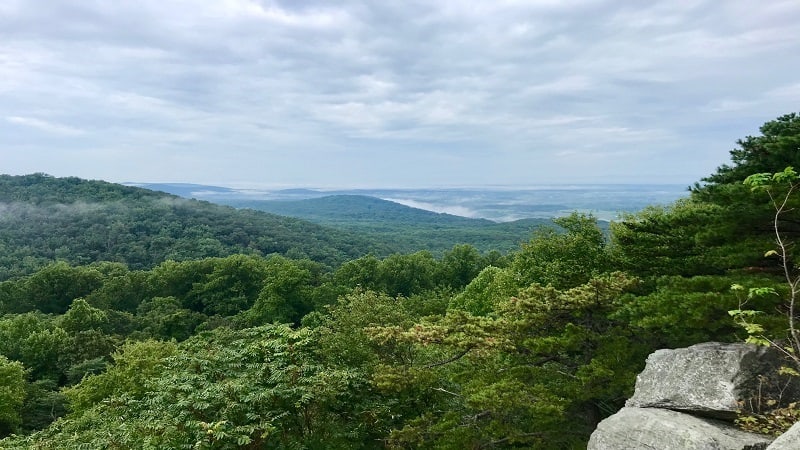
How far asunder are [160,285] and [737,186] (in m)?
67.2

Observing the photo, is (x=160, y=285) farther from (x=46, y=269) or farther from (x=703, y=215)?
(x=703, y=215)

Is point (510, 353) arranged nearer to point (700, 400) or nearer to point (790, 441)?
point (700, 400)

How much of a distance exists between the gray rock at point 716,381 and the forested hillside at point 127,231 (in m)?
95.4

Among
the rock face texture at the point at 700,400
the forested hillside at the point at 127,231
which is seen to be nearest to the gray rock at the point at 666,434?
the rock face texture at the point at 700,400

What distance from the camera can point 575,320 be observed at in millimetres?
12758

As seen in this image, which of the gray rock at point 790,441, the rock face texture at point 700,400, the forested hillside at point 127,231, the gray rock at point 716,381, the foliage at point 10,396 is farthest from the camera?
the forested hillside at point 127,231

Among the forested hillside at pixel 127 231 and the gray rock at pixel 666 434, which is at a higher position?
the gray rock at pixel 666 434

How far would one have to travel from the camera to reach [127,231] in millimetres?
128125

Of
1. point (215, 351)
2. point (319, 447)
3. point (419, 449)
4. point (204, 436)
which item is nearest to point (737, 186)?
point (419, 449)

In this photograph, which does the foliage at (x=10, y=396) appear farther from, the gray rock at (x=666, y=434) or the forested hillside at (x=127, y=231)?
the forested hillside at (x=127, y=231)

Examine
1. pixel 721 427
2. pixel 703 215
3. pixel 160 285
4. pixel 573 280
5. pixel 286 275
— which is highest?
pixel 703 215

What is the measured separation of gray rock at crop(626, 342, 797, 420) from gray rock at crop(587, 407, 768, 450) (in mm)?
251

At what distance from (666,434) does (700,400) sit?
1.17 meters

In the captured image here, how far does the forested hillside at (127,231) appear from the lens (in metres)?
A: 112
